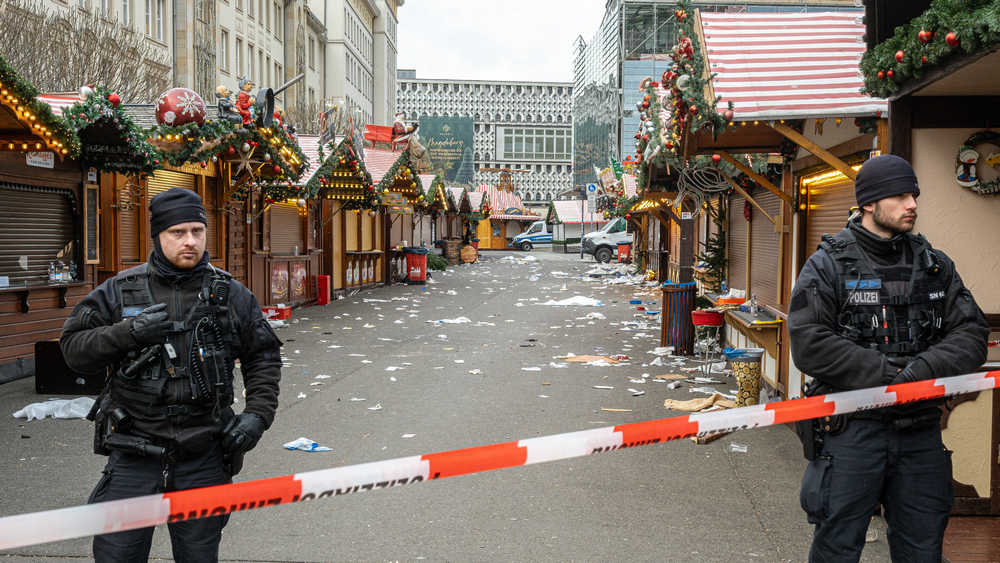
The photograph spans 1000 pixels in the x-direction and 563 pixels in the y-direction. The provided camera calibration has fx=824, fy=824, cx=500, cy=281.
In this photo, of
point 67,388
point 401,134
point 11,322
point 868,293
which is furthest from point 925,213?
point 401,134

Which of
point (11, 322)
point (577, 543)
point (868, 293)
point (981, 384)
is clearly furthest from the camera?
point (11, 322)

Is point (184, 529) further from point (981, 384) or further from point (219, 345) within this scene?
point (981, 384)

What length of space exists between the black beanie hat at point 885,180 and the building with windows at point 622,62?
45.3 metres

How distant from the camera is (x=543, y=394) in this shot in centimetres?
909

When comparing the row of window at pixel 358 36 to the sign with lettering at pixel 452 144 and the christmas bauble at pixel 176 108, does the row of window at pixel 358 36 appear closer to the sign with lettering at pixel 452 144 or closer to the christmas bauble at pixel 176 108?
the sign with lettering at pixel 452 144

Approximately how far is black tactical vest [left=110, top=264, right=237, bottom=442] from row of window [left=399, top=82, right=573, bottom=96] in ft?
413

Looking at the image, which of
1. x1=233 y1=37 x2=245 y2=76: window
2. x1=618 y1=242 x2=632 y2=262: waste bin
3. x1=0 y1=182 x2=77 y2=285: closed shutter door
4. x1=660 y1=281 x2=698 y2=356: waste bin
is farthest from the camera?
x1=618 y1=242 x2=632 y2=262: waste bin

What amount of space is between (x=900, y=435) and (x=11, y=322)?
9683 millimetres

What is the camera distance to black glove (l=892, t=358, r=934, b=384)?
10.2 ft

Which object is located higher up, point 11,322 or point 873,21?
point 873,21

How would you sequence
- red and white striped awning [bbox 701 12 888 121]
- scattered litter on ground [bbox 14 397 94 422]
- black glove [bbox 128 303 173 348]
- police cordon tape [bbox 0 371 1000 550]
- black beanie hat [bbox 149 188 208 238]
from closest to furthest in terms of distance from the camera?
police cordon tape [bbox 0 371 1000 550]
black glove [bbox 128 303 173 348]
black beanie hat [bbox 149 188 208 238]
red and white striped awning [bbox 701 12 888 121]
scattered litter on ground [bbox 14 397 94 422]

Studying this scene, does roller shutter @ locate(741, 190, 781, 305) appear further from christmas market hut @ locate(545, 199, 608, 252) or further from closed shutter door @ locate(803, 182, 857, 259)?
christmas market hut @ locate(545, 199, 608, 252)

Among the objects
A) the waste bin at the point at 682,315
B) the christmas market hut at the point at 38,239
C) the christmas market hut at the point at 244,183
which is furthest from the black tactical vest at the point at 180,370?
the waste bin at the point at 682,315

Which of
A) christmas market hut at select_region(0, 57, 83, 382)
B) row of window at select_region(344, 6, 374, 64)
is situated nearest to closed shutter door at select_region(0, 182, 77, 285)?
christmas market hut at select_region(0, 57, 83, 382)
